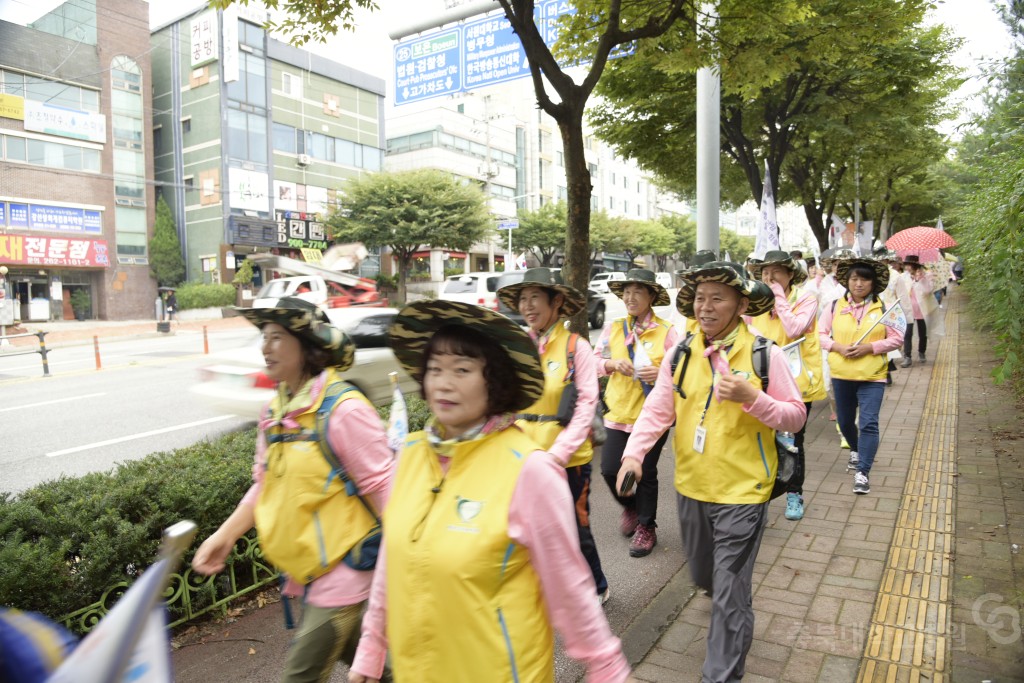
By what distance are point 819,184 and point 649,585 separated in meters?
19.3

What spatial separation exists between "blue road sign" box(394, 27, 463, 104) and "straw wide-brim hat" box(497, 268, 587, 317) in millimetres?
5991

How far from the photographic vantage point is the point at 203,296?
3259 centimetres

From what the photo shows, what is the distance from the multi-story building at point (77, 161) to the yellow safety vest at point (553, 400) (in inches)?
1210

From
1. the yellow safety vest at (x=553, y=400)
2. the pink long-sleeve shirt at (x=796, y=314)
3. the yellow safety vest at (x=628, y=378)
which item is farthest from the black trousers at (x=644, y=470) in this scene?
the pink long-sleeve shirt at (x=796, y=314)

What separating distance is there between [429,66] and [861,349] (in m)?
6.48

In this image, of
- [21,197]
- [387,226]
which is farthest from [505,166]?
[21,197]

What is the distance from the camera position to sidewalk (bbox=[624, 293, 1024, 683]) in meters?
3.20

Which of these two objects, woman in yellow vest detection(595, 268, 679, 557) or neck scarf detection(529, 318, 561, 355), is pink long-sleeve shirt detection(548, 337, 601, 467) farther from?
woman in yellow vest detection(595, 268, 679, 557)

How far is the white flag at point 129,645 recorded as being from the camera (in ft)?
3.28

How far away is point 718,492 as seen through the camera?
2.91m

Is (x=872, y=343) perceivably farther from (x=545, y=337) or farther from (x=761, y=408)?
(x=761, y=408)

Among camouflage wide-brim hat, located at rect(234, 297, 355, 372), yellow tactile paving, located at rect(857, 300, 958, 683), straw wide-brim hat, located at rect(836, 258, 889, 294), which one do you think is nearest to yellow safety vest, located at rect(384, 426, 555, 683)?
camouflage wide-brim hat, located at rect(234, 297, 355, 372)

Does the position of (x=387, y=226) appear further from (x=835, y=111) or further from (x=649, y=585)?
(x=649, y=585)

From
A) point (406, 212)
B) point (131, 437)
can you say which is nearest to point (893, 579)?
point (131, 437)
